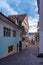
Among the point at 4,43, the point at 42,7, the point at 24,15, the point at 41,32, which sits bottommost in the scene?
the point at 4,43

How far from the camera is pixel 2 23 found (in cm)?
2119

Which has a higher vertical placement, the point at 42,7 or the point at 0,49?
the point at 42,7

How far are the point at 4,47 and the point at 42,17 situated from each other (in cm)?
674

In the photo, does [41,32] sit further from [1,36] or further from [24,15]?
[24,15]

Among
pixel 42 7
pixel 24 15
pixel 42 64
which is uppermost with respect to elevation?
pixel 24 15

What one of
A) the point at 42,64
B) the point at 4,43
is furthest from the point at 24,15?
the point at 42,64

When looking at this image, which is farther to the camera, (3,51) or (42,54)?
(3,51)

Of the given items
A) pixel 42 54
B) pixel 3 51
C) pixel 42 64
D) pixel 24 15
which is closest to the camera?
pixel 42 64

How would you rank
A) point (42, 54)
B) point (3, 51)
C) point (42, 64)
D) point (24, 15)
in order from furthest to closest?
point (24, 15) < point (3, 51) < point (42, 54) < point (42, 64)

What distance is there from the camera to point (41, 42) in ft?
67.2

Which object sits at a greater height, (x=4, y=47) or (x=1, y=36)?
(x=1, y=36)

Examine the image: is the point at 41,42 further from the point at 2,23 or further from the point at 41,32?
the point at 2,23

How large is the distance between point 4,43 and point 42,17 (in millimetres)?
6433

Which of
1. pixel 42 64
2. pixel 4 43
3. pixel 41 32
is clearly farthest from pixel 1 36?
pixel 42 64
